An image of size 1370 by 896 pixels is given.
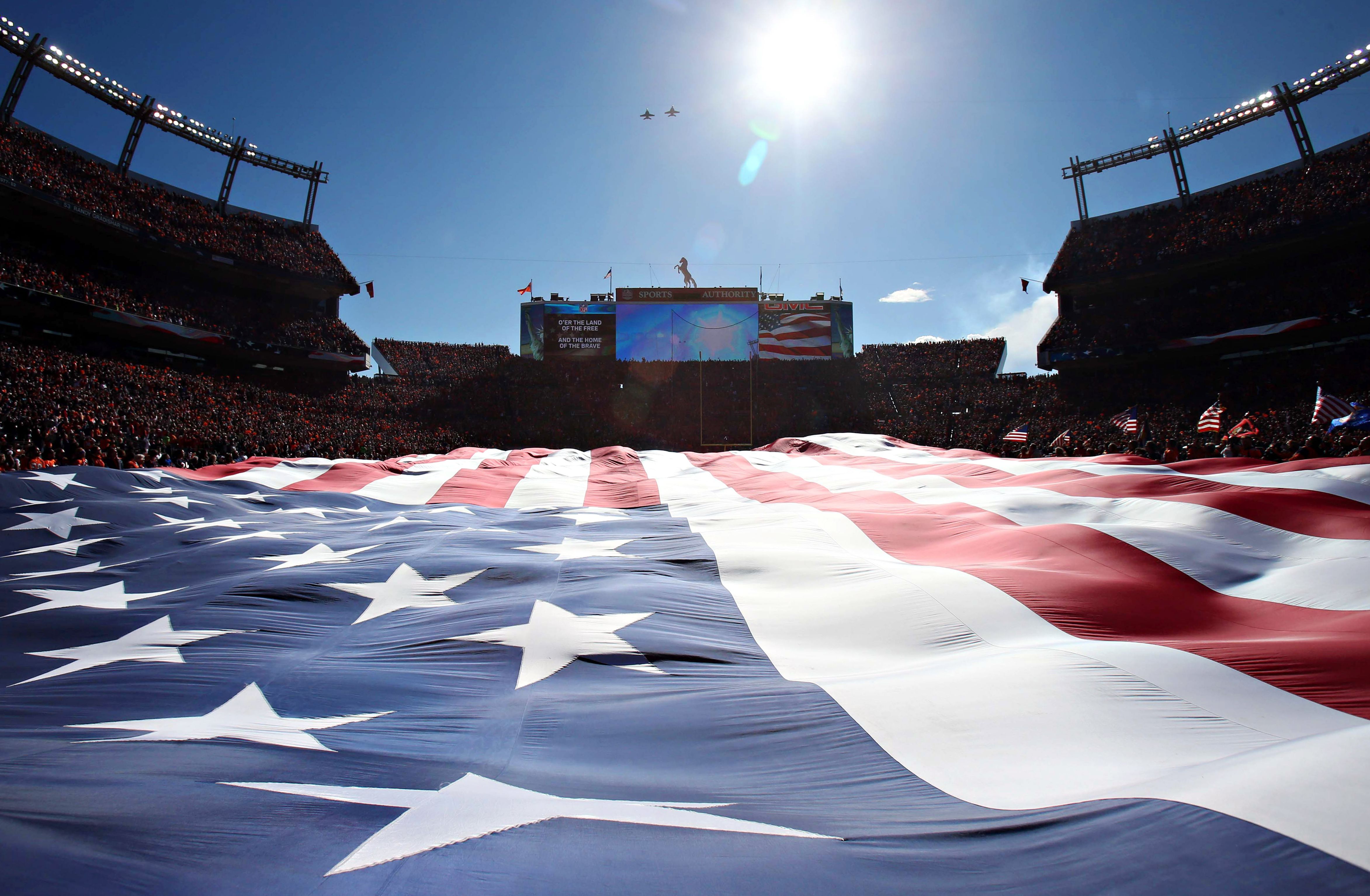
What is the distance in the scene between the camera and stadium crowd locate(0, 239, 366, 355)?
21.1m

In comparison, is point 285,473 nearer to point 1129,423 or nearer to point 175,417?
point 175,417

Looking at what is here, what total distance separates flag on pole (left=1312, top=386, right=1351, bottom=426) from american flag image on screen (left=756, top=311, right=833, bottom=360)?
763 inches

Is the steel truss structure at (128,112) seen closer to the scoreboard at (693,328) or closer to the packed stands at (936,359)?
the scoreboard at (693,328)

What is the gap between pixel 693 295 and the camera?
2948cm

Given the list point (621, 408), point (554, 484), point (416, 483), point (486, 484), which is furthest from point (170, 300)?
point (554, 484)

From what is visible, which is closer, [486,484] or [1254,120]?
[486,484]

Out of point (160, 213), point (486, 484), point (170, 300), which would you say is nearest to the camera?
point (486, 484)

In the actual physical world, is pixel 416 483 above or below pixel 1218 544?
below

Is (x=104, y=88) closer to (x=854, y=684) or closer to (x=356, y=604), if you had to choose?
(x=356, y=604)

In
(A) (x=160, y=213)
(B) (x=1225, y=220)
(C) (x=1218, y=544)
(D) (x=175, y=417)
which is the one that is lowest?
(C) (x=1218, y=544)

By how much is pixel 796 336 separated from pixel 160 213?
1147 inches

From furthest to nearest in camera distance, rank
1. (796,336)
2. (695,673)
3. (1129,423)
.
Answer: (796,336)
(1129,423)
(695,673)

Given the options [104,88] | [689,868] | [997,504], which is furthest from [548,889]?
[104,88]

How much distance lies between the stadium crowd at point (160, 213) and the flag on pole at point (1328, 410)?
118ft
